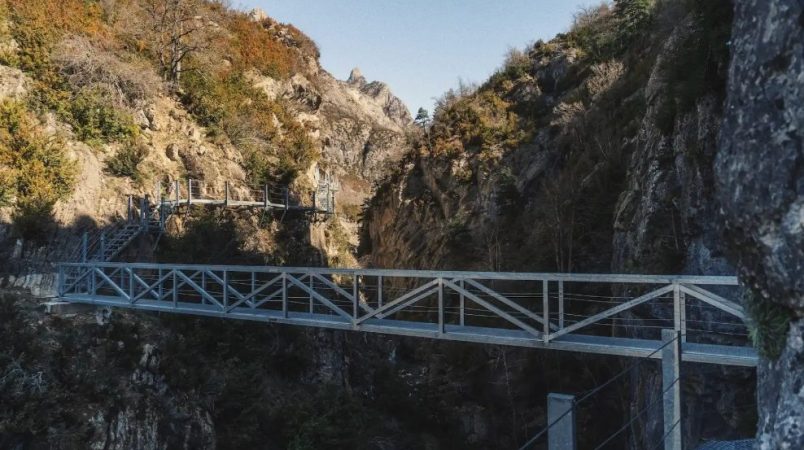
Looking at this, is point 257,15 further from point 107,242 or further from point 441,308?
point 441,308

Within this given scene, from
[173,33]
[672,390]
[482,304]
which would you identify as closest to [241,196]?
[173,33]

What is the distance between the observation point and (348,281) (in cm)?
2172

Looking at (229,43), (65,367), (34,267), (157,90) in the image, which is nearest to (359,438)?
(65,367)

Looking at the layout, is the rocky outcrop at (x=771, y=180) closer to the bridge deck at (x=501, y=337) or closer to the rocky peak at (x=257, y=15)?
the bridge deck at (x=501, y=337)

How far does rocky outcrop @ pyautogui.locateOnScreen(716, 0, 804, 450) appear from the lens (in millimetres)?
2494

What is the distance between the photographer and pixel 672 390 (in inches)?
161

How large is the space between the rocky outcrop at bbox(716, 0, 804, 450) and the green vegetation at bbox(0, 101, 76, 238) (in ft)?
45.6

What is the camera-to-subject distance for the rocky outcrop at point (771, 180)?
98.2 inches

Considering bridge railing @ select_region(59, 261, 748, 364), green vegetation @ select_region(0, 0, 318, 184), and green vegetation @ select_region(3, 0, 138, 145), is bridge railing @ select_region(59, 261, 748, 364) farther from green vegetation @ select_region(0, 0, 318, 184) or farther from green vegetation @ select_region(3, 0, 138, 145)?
green vegetation @ select_region(0, 0, 318, 184)

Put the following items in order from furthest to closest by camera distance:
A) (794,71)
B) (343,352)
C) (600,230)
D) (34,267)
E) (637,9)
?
(637,9)
(343,352)
(600,230)
(34,267)
(794,71)

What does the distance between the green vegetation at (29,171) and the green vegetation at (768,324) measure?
1397cm

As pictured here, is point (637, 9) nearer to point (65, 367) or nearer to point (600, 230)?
point (600, 230)

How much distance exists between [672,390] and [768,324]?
1.51m

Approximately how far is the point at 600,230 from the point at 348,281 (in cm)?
1083
